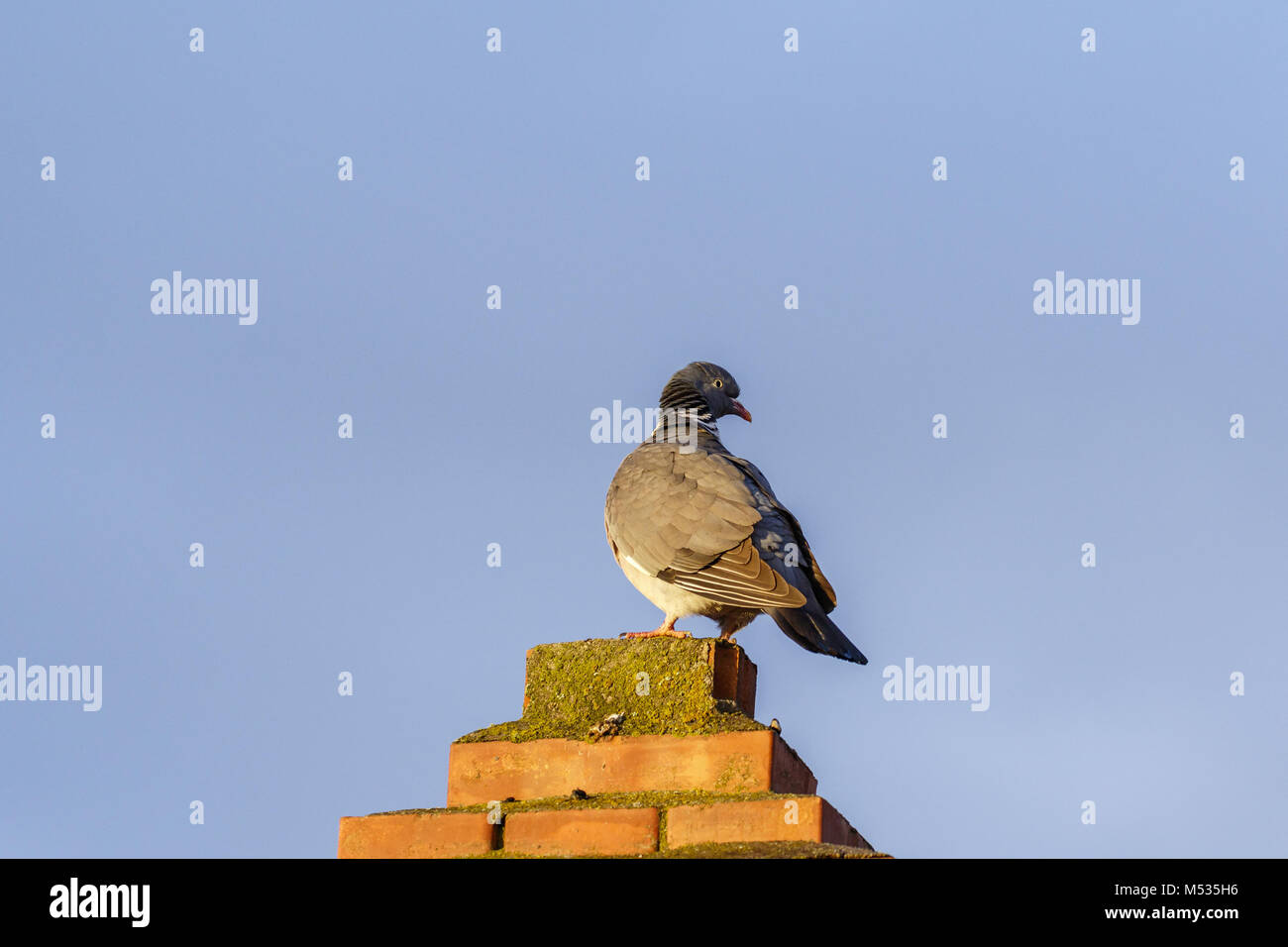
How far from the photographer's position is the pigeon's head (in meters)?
6.82

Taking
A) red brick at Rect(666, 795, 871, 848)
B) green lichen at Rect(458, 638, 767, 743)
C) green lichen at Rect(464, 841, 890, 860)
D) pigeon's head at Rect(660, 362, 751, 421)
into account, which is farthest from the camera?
pigeon's head at Rect(660, 362, 751, 421)

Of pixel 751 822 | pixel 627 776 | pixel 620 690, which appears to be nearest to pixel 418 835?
pixel 627 776

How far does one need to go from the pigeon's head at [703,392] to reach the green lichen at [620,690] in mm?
2622

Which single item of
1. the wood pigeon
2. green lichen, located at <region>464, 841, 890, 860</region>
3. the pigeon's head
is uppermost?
the pigeon's head

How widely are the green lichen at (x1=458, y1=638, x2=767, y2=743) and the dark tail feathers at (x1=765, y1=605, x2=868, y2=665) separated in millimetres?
1032

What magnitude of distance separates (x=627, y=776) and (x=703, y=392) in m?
3.26

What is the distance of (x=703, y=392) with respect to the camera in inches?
272

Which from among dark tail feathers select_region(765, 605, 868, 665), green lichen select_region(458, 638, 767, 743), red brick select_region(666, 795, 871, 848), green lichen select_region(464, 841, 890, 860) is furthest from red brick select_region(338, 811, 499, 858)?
dark tail feathers select_region(765, 605, 868, 665)

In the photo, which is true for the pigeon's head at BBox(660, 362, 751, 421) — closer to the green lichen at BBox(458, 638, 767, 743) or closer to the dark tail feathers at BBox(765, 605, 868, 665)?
the dark tail feathers at BBox(765, 605, 868, 665)
